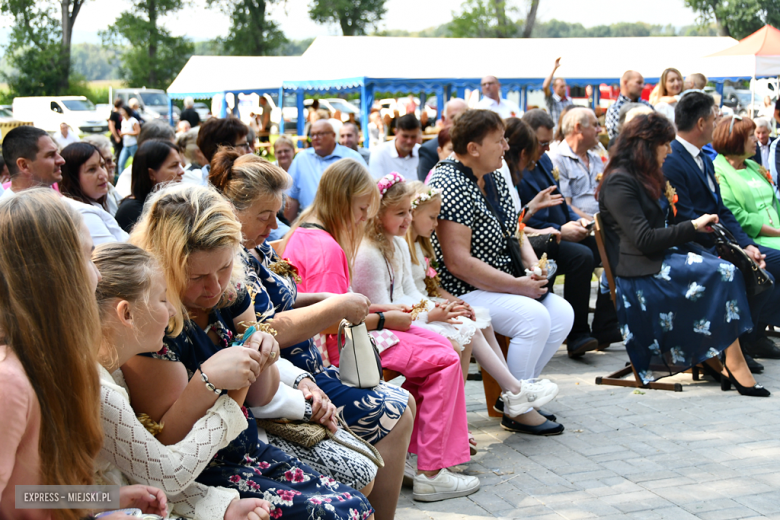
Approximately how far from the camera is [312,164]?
7.06 metres

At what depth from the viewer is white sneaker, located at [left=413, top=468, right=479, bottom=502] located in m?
3.19

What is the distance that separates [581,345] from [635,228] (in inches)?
46.8

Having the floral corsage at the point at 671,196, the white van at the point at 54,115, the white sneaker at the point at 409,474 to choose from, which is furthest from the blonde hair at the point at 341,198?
the white van at the point at 54,115

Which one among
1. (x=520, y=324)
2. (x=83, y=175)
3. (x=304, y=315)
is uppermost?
(x=83, y=175)

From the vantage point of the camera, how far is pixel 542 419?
13.0 ft

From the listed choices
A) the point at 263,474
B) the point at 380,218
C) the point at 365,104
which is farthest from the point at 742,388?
the point at 365,104

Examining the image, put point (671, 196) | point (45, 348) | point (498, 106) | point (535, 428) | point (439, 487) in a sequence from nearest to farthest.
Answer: point (45, 348)
point (439, 487)
point (535, 428)
point (671, 196)
point (498, 106)

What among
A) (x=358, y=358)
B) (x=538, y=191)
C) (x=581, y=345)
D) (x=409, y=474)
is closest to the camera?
(x=358, y=358)

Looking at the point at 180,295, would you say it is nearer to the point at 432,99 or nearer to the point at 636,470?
the point at 636,470

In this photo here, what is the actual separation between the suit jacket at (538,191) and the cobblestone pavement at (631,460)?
142 cm

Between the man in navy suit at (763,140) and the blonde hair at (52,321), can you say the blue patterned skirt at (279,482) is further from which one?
the man in navy suit at (763,140)

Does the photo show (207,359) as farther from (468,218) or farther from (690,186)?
(690,186)

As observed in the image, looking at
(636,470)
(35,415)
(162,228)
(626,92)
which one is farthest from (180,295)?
(626,92)

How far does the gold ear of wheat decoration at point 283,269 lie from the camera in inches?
113
